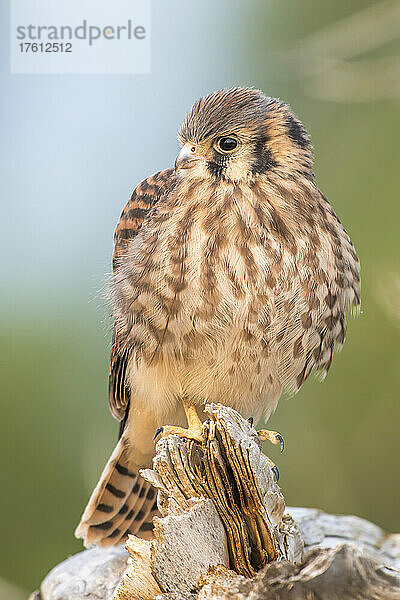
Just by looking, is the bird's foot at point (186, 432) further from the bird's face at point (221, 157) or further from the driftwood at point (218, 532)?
the bird's face at point (221, 157)

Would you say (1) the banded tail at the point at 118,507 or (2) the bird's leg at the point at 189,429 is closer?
(2) the bird's leg at the point at 189,429

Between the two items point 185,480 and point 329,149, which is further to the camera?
point 329,149

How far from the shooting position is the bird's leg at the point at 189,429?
207 centimetres

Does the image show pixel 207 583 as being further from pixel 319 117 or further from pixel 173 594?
pixel 319 117

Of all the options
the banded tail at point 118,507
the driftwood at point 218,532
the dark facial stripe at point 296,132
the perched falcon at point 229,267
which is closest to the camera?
the driftwood at point 218,532

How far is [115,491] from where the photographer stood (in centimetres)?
252

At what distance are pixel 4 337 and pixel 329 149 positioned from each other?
60.9 inches

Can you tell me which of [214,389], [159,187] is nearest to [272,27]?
[159,187]

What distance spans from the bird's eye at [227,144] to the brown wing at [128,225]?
0.64 ft

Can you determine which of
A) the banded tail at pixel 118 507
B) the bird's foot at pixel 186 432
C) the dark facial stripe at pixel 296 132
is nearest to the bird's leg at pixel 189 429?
the bird's foot at pixel 186 432

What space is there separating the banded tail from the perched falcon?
1.09 feet

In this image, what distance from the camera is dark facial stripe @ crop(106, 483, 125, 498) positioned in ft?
8.25

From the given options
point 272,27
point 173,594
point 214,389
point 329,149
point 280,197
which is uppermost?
point 272,27

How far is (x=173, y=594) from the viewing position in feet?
5.53
